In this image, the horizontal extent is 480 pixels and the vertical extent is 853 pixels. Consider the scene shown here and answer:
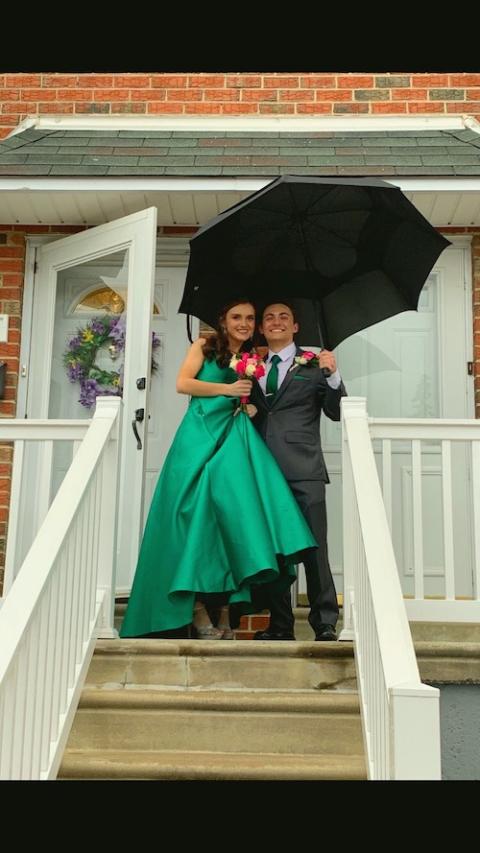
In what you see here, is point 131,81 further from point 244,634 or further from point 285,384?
point 244,634

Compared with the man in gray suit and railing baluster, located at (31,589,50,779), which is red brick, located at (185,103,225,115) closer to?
the man in gray suit

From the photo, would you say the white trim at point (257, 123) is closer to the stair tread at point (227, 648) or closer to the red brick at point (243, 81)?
the red brick at point (243, 81)

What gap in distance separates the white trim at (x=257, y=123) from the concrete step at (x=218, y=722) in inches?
156

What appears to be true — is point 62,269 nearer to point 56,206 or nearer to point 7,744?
point 56,206

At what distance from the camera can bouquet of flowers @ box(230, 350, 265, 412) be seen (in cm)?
475

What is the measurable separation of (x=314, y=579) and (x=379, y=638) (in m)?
1.46

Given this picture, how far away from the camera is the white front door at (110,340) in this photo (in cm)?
543

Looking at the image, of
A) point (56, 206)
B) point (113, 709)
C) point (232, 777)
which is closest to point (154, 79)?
point (56, 206)

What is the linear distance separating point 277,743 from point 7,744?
48.6 inches

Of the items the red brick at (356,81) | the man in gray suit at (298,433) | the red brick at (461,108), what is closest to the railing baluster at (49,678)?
the man in gray suit at (298,433)

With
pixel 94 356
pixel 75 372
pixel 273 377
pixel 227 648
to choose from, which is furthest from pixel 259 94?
pixel 227 648

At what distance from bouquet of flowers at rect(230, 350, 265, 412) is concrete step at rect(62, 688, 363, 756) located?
1.49m

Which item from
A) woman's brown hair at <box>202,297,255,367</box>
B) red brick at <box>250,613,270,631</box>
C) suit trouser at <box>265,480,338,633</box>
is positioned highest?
woman's brown hair at <box>202,297,255,367</box>

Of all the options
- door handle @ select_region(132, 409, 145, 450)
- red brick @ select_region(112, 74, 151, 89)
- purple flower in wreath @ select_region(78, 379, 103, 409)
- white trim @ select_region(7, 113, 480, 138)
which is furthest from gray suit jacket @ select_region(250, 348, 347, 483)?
red brick @ select_region(112, 74, 151, 89)
